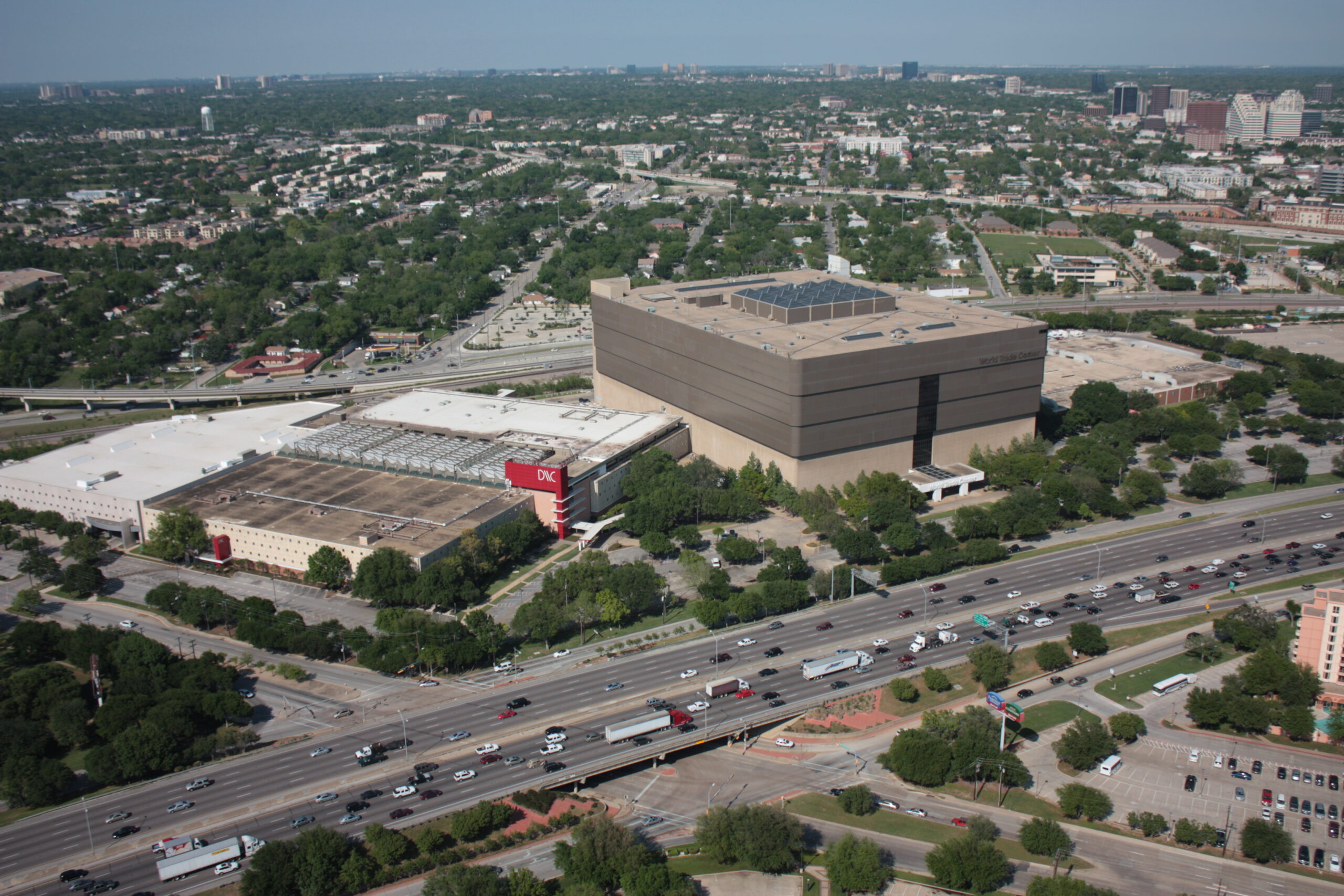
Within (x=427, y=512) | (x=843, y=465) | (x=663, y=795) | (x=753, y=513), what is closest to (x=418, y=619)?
(x=427, y=512)

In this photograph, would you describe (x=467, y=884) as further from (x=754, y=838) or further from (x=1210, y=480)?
(x=1210, y=480)

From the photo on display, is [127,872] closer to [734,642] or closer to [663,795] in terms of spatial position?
[663,795]

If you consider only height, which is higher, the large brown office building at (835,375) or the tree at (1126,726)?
the large brown office building at (835,375)

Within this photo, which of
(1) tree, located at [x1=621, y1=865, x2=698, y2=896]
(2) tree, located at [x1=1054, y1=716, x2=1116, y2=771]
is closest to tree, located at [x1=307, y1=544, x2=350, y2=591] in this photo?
(1) tree, located at [x1=621, y1=865, x2=698, y2=896]

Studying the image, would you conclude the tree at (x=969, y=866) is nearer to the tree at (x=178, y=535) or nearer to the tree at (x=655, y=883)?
the tree at (x=655, y=883)

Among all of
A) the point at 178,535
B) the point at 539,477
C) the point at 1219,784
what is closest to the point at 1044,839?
the point at 1219,784

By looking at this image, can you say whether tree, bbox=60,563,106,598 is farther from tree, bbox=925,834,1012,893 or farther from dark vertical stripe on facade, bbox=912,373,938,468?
dark vertical stripe on facade, bbox=912,373,938,468

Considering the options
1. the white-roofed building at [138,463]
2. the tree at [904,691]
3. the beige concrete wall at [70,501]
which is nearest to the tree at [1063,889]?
the tree at [904,691]
